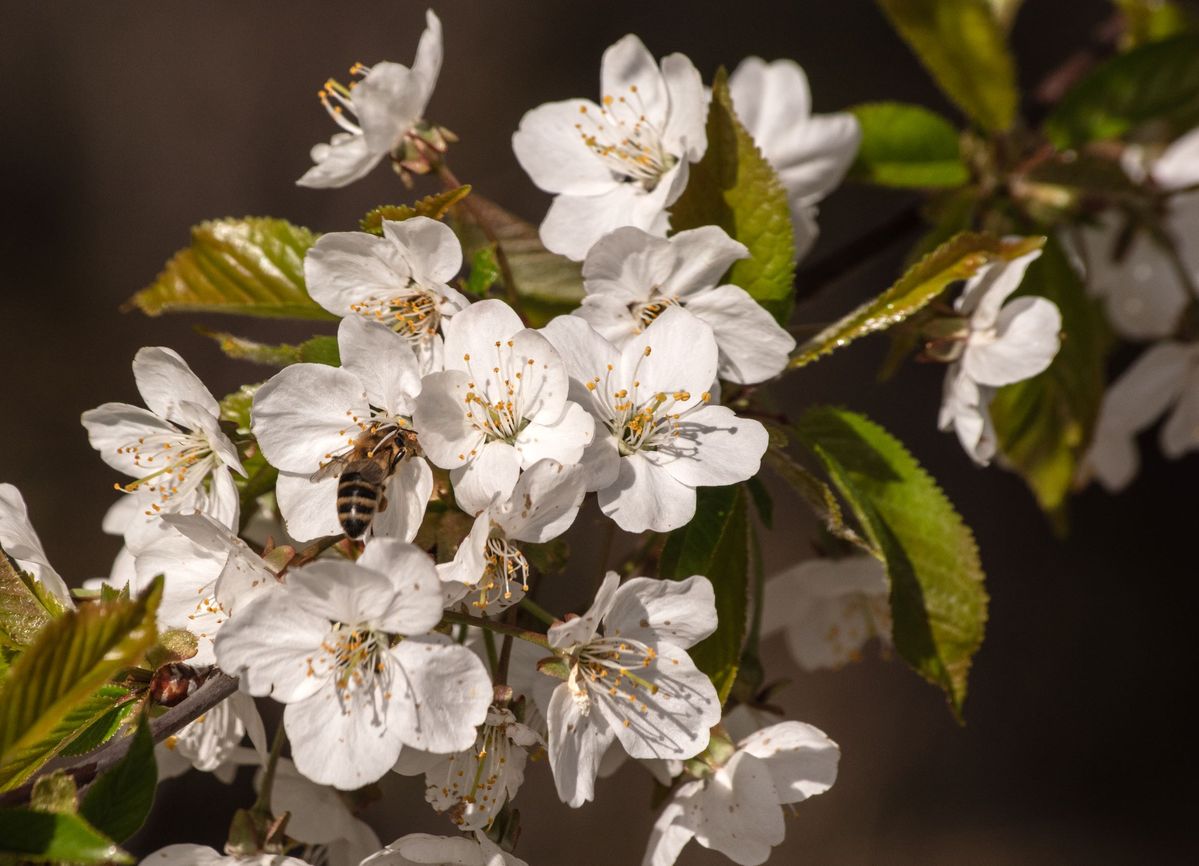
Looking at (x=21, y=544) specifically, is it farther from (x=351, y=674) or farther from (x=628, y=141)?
(x=628, y=141)

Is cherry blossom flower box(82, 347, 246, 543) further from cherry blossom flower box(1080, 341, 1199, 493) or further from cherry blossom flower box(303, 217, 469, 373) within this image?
cherry blossom flower box(1080, 341, 1199, 493)

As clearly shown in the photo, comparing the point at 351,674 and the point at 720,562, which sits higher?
the point at 351,674

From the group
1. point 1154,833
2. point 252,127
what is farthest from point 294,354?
point 1154,833

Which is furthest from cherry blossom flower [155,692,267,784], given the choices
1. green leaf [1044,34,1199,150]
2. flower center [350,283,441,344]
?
green leaf [1044,34,1199,150]

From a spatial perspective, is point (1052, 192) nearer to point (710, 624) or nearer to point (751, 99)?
point (751, 99)

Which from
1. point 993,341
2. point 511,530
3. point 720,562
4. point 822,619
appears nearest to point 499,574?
point 511,530

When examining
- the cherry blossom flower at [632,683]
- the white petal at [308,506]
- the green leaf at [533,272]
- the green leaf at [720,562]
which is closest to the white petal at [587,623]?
the cherry blossom flower at [632,683]

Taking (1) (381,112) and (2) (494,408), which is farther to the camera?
(1) (381,112)
